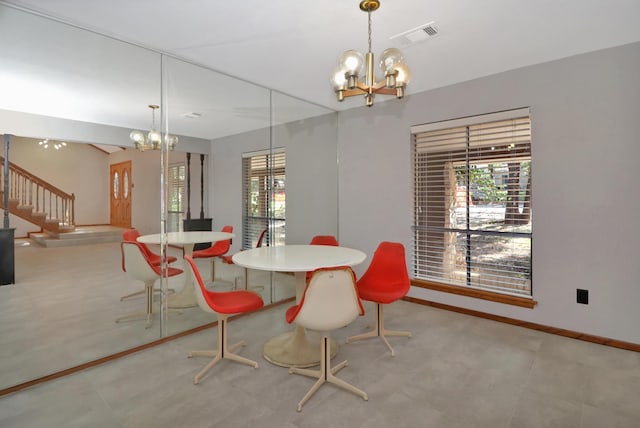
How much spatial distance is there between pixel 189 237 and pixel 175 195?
1.43 ft

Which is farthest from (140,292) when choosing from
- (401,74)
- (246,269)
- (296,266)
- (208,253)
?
(401,74)

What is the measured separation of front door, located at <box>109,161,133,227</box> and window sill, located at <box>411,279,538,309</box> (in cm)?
330

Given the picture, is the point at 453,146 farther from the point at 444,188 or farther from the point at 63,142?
the point at 63,142

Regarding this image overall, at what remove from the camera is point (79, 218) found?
272cm

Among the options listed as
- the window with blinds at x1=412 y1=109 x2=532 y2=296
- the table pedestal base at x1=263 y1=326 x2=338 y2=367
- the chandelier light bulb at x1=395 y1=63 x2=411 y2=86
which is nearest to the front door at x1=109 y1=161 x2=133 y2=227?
the table pedestal base at x1=263 y1=326 x2=338 y2=367

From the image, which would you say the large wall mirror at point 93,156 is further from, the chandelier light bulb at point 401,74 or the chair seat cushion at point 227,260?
the chandelier light bulb at point 401,74

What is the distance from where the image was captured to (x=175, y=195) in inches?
128

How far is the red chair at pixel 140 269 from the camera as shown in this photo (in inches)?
116

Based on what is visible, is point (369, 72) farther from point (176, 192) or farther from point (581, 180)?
point (581, 180)

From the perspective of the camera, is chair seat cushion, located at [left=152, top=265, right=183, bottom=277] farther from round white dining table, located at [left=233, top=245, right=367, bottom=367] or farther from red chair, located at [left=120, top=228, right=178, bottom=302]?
round white dining table, located at [left=233, top=245, right=367, bottom=367]

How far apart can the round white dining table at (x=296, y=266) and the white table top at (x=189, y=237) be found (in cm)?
63

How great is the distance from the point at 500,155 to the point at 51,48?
13.9ft

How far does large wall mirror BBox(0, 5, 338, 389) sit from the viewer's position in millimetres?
2453

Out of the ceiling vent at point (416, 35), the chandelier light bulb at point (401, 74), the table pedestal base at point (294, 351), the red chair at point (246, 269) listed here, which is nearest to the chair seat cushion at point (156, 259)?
the red chair at point (246, 269)
